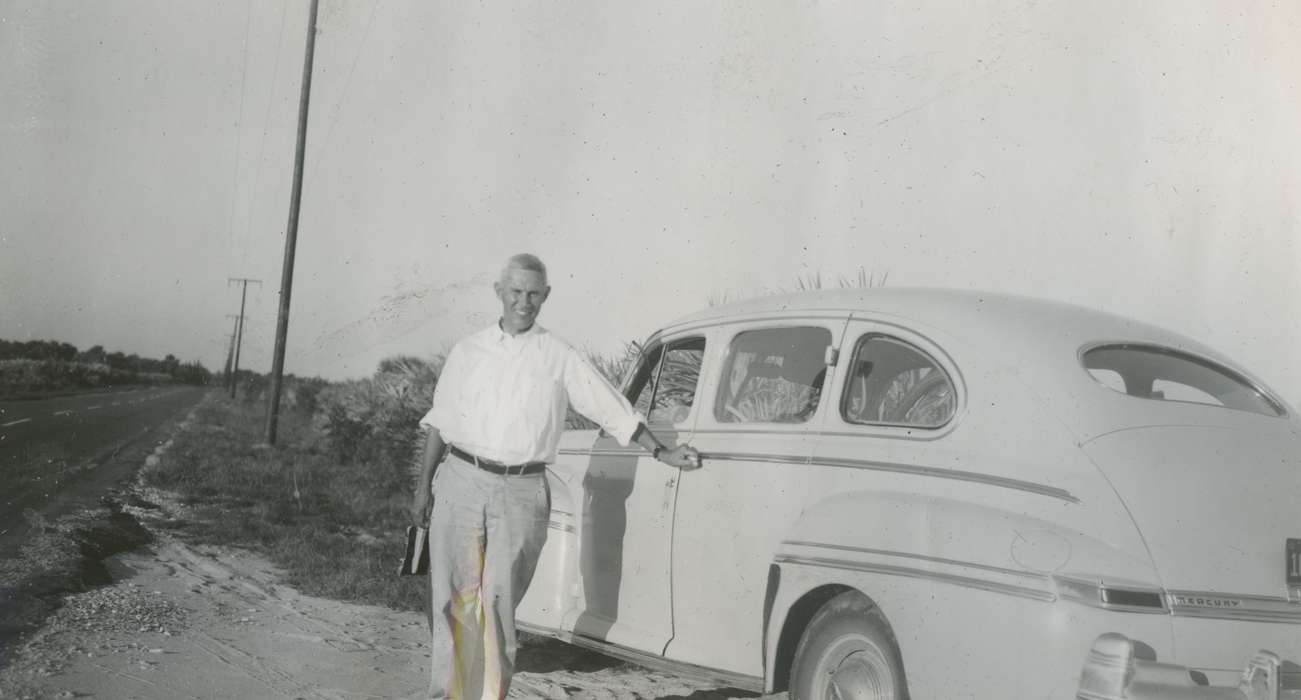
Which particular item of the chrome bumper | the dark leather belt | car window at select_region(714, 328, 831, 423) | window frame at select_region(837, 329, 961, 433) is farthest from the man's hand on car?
the chrome bumper

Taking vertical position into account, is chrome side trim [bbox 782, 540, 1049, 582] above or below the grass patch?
above

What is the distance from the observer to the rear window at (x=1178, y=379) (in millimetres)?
4027

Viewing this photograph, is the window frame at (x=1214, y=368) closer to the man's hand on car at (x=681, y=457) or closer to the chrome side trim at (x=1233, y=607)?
the chrome side trim at (x=1233, y=607)

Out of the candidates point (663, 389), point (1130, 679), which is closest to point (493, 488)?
point (663, 389)

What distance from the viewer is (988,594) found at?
3.16m

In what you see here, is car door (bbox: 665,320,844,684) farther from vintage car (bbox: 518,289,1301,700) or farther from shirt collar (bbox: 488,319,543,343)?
shirt collar (bbox: 488,319,543,343)

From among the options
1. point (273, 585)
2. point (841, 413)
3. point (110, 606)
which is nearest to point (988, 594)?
point (841, 413)

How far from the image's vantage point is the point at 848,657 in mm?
3650

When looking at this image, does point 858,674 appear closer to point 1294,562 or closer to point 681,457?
point 681,457

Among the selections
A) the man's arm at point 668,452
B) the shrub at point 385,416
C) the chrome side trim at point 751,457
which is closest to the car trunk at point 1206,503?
the chrome side trim at point 751,457

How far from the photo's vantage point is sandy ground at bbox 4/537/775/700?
469 centimetres

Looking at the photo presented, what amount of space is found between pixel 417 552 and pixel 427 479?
39cm

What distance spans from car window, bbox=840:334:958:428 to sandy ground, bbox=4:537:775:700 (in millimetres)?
1968

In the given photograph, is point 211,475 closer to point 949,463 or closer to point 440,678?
point 440,678
